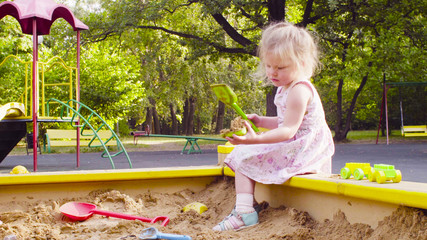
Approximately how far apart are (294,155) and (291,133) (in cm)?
22

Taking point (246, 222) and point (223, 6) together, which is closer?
point (246, 222)

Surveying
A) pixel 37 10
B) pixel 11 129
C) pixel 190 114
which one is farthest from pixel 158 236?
pixel 190 114

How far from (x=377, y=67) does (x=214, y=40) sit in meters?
4.84

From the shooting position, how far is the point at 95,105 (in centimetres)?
1424

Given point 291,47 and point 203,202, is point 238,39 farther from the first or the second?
point 291,47

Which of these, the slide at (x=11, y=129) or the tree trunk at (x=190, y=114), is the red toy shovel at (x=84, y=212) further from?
the tree trunk at (x=190, y=114)

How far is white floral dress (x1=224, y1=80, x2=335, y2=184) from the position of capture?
2.42 metres

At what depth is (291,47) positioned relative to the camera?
235 centimetres

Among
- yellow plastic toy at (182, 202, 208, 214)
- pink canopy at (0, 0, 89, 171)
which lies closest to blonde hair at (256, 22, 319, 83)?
yellow plastic toy at (182, 202, 208, 214)

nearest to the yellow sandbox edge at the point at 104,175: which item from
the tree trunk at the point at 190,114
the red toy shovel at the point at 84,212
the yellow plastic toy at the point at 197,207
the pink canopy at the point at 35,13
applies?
the red toy shovel at the point at 84,212

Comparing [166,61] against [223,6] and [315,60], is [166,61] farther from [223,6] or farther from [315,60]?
[315,60]

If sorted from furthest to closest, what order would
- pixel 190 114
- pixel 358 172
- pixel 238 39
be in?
pixel 190 114 → pixel 238 39 → pixel 358 172

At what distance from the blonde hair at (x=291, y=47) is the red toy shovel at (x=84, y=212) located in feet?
3.48

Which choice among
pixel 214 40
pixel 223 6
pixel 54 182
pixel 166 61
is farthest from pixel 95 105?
pixel 54 182
